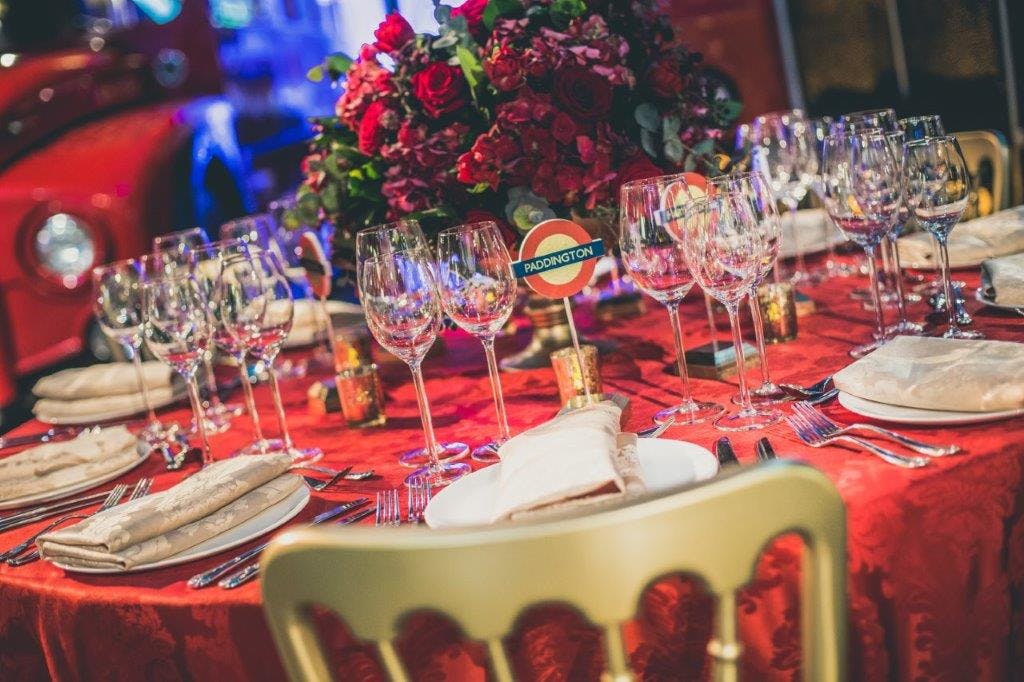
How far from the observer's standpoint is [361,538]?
70 centimetres

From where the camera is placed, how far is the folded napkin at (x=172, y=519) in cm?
115

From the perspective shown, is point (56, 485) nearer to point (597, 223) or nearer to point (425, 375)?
point (425, 375)

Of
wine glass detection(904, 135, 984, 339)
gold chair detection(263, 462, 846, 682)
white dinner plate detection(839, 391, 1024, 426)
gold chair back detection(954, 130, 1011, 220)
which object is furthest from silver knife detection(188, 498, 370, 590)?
gold chair back detection(954, 130, 1011, 220)

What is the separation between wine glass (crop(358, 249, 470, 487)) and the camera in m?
1.33

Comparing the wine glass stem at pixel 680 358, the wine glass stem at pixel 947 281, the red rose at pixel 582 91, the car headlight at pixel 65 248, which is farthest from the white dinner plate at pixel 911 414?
the car headlight at pixel 65 248

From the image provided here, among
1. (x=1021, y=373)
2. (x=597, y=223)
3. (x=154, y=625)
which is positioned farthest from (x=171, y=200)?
(x=1021, y=373)

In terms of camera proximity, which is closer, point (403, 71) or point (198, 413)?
point (198, 413)

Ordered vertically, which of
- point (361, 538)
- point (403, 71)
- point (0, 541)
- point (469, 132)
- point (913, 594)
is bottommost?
point (913, 594)

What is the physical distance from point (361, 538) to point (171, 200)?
3.43 m

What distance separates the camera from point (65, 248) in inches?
147

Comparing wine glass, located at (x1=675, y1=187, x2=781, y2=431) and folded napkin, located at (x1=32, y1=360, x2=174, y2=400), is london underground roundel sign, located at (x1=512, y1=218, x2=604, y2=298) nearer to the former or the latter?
wine glass, located at (x1=675, y1=187, x2=781, y2=431)

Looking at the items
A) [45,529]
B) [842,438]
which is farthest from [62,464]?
[842,438]

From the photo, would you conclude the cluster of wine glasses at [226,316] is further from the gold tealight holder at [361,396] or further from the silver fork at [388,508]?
the silver fork at [388,508]

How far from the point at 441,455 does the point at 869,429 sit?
22.7 inches
